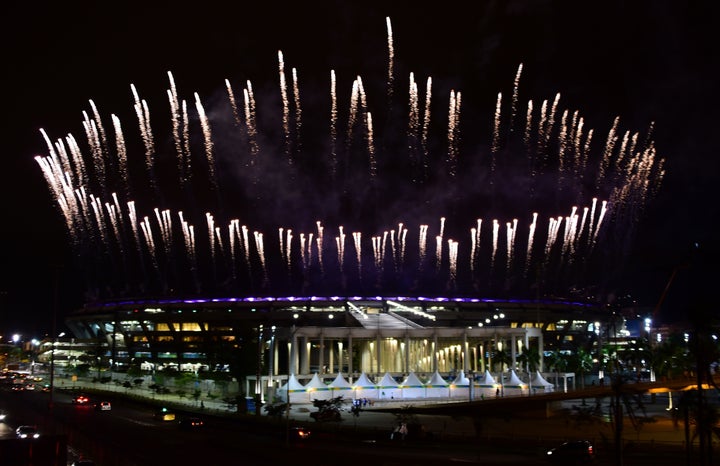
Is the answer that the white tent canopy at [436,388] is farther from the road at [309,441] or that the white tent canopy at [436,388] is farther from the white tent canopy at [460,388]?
the road at [309,441]

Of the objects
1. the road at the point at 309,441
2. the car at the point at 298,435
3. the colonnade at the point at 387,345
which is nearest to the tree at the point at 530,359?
the colonnade at the point at 387,345

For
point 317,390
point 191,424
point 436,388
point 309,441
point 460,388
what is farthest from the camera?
point 460,388

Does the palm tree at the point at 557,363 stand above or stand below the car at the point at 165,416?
above

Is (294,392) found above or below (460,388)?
above

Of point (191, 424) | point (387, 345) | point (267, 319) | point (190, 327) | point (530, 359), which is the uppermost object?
point (267, 319)

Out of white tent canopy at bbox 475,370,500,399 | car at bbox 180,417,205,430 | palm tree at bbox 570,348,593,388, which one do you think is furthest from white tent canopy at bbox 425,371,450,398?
car at bbox 180,417,205,430

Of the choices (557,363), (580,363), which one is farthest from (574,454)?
(580,363)

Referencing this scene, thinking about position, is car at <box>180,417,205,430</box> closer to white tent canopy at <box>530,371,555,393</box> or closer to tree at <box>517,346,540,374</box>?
white tent canopy at <box>530,371,555,393</box>

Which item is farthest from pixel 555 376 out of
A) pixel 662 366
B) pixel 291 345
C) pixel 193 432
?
pixel 193 432

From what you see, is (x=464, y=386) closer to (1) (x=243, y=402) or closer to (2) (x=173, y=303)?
(1) (x=243, y=402)

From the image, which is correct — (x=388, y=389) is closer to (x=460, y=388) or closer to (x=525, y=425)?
(x=460, y=388)
